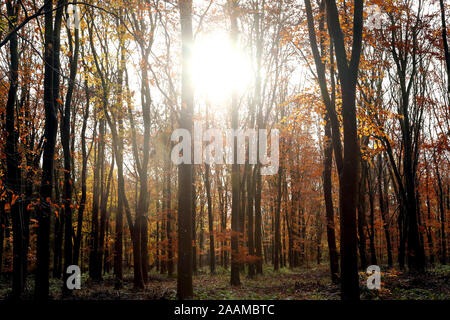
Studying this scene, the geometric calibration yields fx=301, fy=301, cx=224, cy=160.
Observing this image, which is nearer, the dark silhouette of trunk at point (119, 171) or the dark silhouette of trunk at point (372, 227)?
the dark silhouette of trunk at point (119, 171)

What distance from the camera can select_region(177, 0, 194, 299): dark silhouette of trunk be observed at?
7820mm

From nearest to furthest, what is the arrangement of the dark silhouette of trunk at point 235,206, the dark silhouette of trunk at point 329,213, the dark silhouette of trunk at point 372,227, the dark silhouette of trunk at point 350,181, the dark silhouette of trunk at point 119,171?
the dark silhouette of trunk at point 350,181
the dark silhouette of trunk at point 329,213
the dark silhouette of trunk at point 119,171
the dark silhouette of trunk at point 235,206
the dark silhouette of trunk at point 372,227

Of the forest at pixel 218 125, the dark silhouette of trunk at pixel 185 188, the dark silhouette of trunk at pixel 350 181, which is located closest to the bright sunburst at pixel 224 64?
the forest at pixel 218 125

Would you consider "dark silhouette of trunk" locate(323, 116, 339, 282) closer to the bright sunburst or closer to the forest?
the forest

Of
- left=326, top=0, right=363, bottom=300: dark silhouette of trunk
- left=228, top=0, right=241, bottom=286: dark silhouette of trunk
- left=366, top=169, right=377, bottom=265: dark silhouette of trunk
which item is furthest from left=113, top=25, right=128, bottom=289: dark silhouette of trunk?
left=366, top=169, right=377, bottom=265: dark silhouette of trunk

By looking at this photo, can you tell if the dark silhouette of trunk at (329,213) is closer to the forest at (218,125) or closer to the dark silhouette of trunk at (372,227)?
the forest at (218,125)

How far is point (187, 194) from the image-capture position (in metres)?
8.04

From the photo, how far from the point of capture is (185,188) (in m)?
8.06

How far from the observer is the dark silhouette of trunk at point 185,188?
782 cm

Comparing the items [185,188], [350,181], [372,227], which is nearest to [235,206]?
[185,188]

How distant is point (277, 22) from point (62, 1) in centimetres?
992

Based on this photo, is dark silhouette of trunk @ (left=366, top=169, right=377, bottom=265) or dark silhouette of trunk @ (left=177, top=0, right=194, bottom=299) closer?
dark silhouette of trunk @ (left=177, top=0, right=194, bottom=299)
